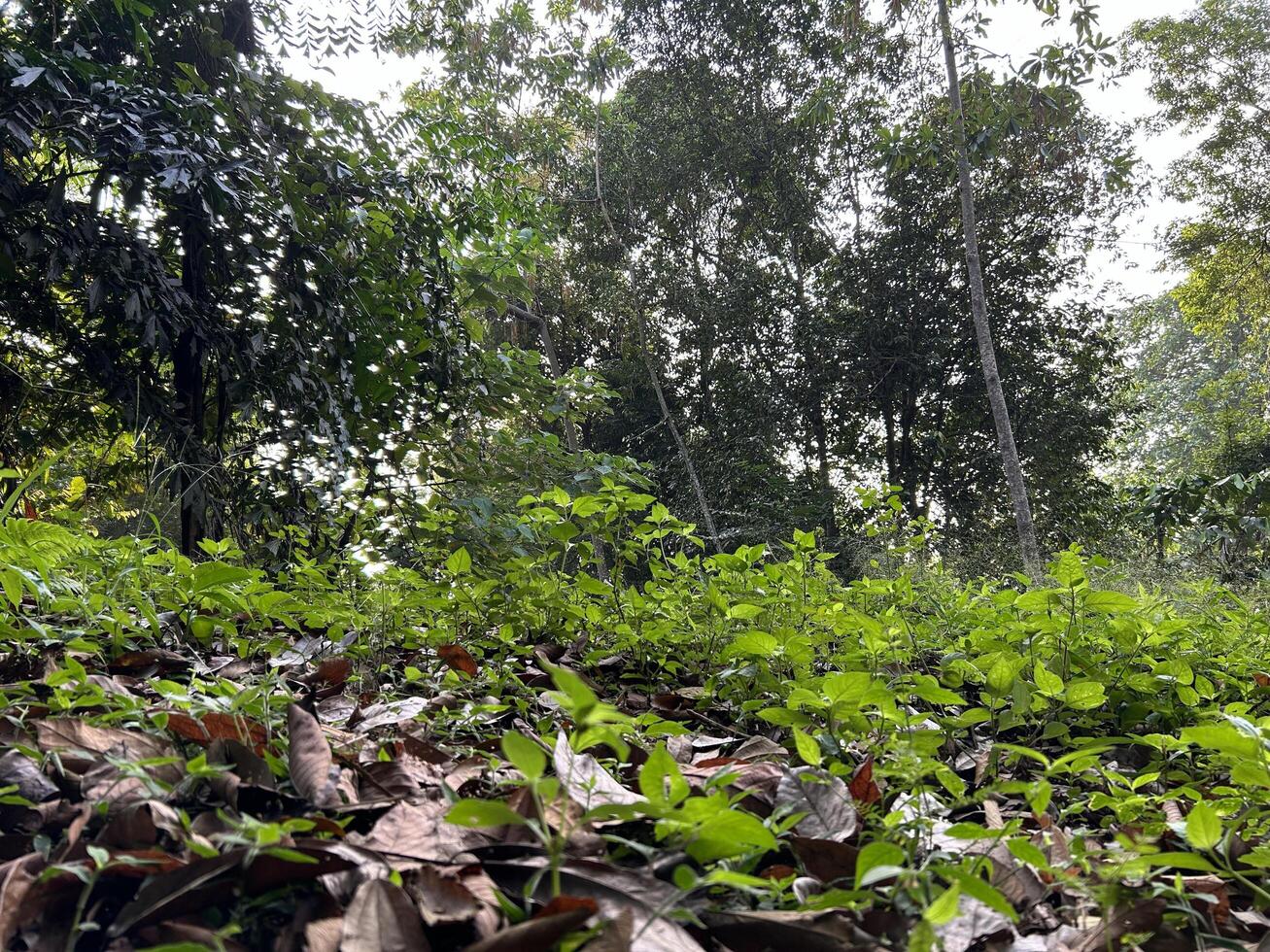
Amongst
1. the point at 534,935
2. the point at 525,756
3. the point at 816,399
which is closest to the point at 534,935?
the point at 534,935

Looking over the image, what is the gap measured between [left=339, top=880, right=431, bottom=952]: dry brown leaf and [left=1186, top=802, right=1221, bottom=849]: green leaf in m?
0.63

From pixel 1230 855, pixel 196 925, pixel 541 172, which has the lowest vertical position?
pixel 1230 855

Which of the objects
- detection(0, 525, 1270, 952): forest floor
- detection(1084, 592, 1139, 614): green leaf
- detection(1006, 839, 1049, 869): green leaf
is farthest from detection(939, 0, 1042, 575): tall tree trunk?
detection(1006, 839, 1049, 869): green leaf

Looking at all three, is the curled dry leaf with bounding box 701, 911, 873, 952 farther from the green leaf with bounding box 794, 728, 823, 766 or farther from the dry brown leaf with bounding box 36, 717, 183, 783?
the dry brown leaf with bounding box 36, 717, 183, 783

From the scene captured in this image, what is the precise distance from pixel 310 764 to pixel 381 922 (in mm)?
241

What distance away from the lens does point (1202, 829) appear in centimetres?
63

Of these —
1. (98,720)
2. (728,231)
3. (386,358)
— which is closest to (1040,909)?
(98,720)

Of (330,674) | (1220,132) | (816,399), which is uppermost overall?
(1220,132)

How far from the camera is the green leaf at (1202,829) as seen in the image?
622 millimetres

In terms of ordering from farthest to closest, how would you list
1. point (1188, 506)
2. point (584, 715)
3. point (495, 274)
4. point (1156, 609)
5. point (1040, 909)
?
1. point (1188, 506)
2. point (495, 274)
3. point (1156, 609)
4. point (1040, 909)
5. point (584, 715)

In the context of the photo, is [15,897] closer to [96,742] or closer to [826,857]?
[96,742]

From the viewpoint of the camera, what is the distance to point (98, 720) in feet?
2.26

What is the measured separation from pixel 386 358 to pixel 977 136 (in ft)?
23.0

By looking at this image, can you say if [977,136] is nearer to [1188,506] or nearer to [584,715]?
A: [1188,506]
